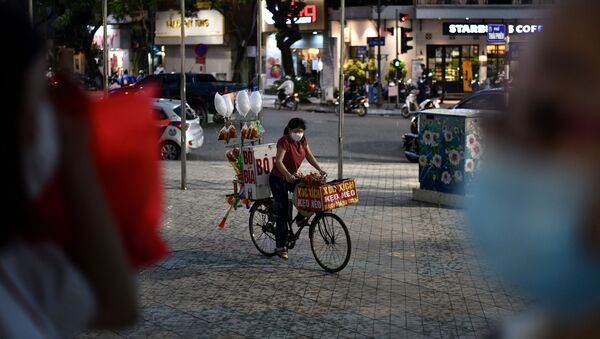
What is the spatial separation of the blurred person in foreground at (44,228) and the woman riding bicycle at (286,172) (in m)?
8.44

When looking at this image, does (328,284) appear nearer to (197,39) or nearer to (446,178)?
(446,178)

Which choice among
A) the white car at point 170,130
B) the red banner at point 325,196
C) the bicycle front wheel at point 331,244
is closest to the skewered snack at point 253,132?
the red banner at point 325,196

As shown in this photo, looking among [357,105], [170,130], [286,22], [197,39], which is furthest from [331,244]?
[197,39]

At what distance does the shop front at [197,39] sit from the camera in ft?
186

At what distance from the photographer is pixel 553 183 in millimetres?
1477

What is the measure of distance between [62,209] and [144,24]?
53.5 meters

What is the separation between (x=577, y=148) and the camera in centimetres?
148

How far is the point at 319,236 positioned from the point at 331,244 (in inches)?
7.1

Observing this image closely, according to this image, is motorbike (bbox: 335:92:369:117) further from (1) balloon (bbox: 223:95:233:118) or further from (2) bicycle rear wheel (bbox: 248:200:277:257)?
(2) bicycle rear wheel (bbox: 248:200:277:257)

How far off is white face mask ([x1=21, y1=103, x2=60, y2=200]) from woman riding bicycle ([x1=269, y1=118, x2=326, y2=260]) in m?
8.56

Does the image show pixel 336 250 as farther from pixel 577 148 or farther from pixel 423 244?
pixel 577 148

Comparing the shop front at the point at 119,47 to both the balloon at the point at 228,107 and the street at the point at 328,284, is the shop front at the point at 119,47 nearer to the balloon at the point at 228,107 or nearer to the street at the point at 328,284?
the street at the point at 328,284

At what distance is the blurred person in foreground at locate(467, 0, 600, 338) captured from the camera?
1465mm

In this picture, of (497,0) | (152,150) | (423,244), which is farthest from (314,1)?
(152,150)
